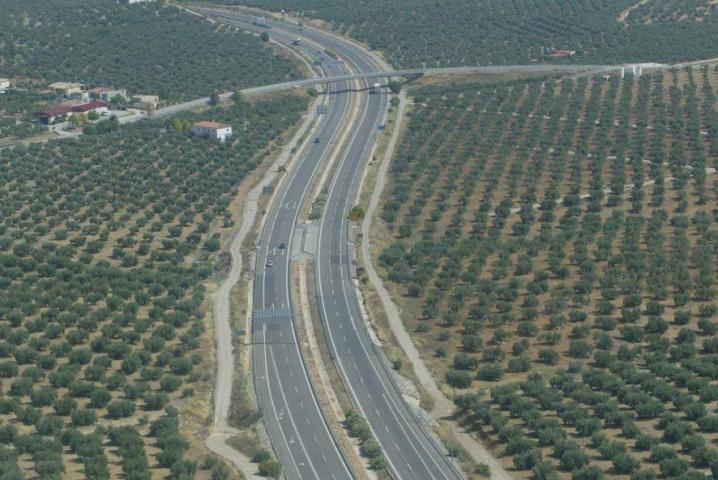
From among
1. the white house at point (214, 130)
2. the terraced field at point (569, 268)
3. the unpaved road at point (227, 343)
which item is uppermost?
the white house at point (214, 130)

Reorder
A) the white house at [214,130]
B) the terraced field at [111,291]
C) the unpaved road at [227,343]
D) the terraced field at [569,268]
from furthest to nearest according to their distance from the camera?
the white house at [214,130] < the unpaved road at [227,343] < the terraced field at [569,268] < the terraced field at [111,291]

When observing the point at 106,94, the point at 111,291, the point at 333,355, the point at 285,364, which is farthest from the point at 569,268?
the point at 106,94

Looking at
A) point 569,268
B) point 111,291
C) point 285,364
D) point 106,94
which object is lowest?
point 285,364

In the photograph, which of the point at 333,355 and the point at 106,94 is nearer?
the point at 333,355

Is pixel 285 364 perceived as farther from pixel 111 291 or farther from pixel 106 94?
pixel 106 94

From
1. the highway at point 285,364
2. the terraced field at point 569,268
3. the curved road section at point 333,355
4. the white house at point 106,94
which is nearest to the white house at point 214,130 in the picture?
the curved road section at point 333,355

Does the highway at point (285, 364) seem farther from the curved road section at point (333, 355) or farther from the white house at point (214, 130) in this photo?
the white house at point (214, 130)

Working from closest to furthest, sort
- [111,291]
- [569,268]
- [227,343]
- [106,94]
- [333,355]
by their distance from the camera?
[333,355] → [227,343] → [111,291] → [569,268] → [106,94]
